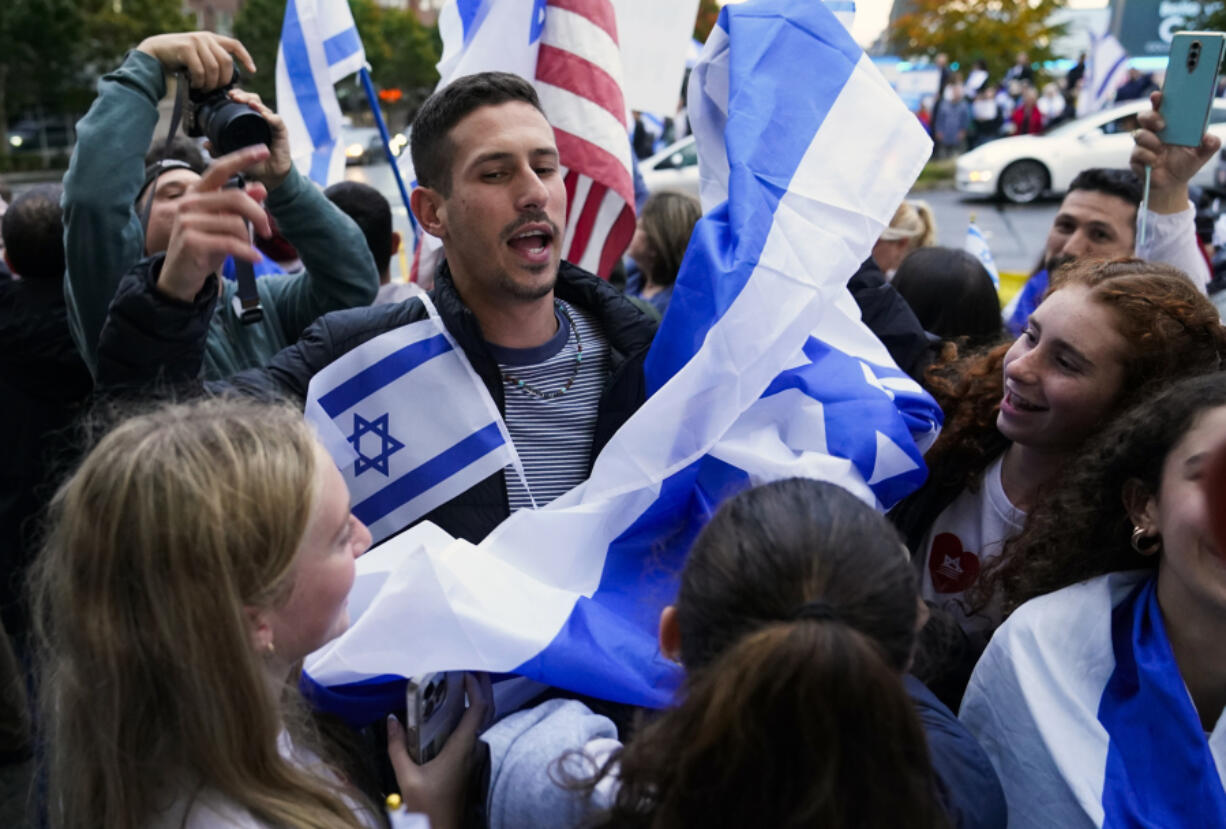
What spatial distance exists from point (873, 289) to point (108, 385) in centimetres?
185

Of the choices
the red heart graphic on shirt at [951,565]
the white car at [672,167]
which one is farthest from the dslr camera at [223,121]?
the white car at [672,167]

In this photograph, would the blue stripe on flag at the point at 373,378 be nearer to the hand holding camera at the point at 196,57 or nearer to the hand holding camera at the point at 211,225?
the hand holding camera at the point at 211,225

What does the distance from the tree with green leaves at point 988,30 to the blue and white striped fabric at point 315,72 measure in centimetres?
2301

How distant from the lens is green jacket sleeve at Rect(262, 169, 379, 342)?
2.66 meters

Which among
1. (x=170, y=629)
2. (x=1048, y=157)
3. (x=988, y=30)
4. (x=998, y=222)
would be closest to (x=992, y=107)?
(x=988, y=30)

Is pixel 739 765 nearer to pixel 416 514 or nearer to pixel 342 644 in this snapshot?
pixel 342 644

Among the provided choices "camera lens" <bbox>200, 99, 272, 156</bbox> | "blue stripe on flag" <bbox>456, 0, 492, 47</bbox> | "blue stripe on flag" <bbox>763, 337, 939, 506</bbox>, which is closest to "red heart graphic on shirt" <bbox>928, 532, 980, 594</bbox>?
"blue stripe on flag" <bbox>763, 337, 939, 506</bbox>

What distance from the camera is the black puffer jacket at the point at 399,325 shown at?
6.38 ft

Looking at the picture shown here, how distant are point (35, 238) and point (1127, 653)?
9.73 ft

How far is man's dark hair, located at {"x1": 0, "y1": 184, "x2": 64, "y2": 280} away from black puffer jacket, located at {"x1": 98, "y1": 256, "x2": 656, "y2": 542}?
4.21 feet

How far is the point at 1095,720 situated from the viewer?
63.0 inches

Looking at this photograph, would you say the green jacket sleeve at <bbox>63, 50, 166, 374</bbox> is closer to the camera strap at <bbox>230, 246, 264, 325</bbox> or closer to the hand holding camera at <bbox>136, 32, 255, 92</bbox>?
the hand holding camera at <bbox>136, 32, 255, 92</bbox>

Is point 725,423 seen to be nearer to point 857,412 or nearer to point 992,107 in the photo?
point 857,412

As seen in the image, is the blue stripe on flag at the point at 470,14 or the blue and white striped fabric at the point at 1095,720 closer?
the blue and white striped fabric at the point at 1095,720
